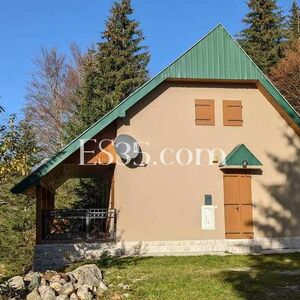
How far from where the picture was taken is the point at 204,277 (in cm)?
1050

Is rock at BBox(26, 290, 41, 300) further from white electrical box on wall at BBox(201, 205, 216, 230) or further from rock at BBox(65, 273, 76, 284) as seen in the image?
white electrical box on wall at BBox(201, 205, 216, 230)

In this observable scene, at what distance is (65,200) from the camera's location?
2692 centimetres

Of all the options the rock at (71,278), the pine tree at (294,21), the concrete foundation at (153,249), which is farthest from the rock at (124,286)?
the pine tree at (294,21)

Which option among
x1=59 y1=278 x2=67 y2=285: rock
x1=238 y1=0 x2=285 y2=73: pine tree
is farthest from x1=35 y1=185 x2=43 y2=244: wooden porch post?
x1=238 y1=0 x2=285 y2=73: pine tree

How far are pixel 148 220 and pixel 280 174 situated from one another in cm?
479

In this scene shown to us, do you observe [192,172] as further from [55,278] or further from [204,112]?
[55,278]

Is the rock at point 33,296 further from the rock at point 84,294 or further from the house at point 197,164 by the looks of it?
the house at point 197,164

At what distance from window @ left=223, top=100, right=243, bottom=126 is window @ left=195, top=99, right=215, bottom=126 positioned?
1.46 ft

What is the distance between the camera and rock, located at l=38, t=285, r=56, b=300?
8.52 metres

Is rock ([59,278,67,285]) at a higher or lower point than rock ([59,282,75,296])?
higher

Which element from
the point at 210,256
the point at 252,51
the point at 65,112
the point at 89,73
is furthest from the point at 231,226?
the point at 252,51

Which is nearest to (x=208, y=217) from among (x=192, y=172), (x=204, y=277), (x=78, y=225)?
(x=192, y=172)

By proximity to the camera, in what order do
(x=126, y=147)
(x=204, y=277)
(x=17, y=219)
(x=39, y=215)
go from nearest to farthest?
(x=204, y=277) → (x=39, y=215) → (x=126, y=147) → (x=17, y=219)

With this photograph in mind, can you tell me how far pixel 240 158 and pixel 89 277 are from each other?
7.87 m
